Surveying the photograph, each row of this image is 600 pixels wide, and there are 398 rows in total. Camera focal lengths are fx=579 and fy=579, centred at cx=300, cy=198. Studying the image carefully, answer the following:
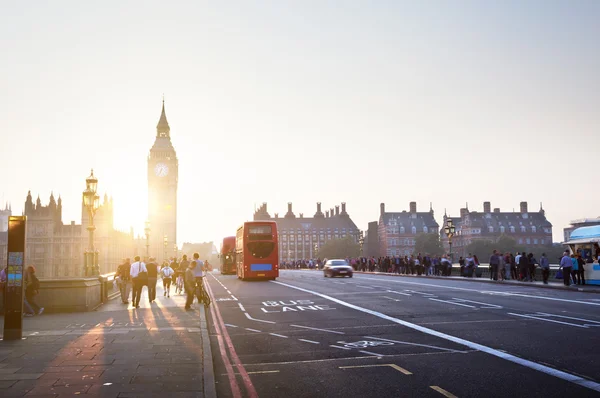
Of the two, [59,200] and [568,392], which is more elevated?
[59,200]

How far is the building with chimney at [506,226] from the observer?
5846 inches

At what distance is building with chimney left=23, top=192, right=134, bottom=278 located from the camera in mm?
112938

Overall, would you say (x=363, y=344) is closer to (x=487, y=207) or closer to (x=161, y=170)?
(x=487, y=207)

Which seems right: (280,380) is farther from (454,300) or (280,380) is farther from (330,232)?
(330,232)

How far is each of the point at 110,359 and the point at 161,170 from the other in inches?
6956

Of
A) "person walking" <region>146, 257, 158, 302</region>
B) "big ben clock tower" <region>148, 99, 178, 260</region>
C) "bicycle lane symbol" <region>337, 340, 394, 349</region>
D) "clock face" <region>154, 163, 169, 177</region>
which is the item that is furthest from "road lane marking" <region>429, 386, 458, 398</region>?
"clock face" <region>154, 163, 169, 177</region>

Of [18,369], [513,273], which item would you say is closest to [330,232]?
[513,273]

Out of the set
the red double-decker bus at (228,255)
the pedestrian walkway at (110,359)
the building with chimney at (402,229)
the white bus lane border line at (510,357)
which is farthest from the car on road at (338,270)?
the building with chimney at (402,229)

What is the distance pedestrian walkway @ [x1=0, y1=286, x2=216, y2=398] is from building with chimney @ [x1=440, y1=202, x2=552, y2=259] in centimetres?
14070

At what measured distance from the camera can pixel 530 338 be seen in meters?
11.9

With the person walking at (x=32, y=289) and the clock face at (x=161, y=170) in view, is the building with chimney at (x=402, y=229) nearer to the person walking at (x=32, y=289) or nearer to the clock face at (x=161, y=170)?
the clock face at (x=161, y=170)

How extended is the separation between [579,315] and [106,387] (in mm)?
13553

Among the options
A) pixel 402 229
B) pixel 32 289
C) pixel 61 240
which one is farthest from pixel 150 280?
pixel 402 229

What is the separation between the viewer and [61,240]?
118250 mm
